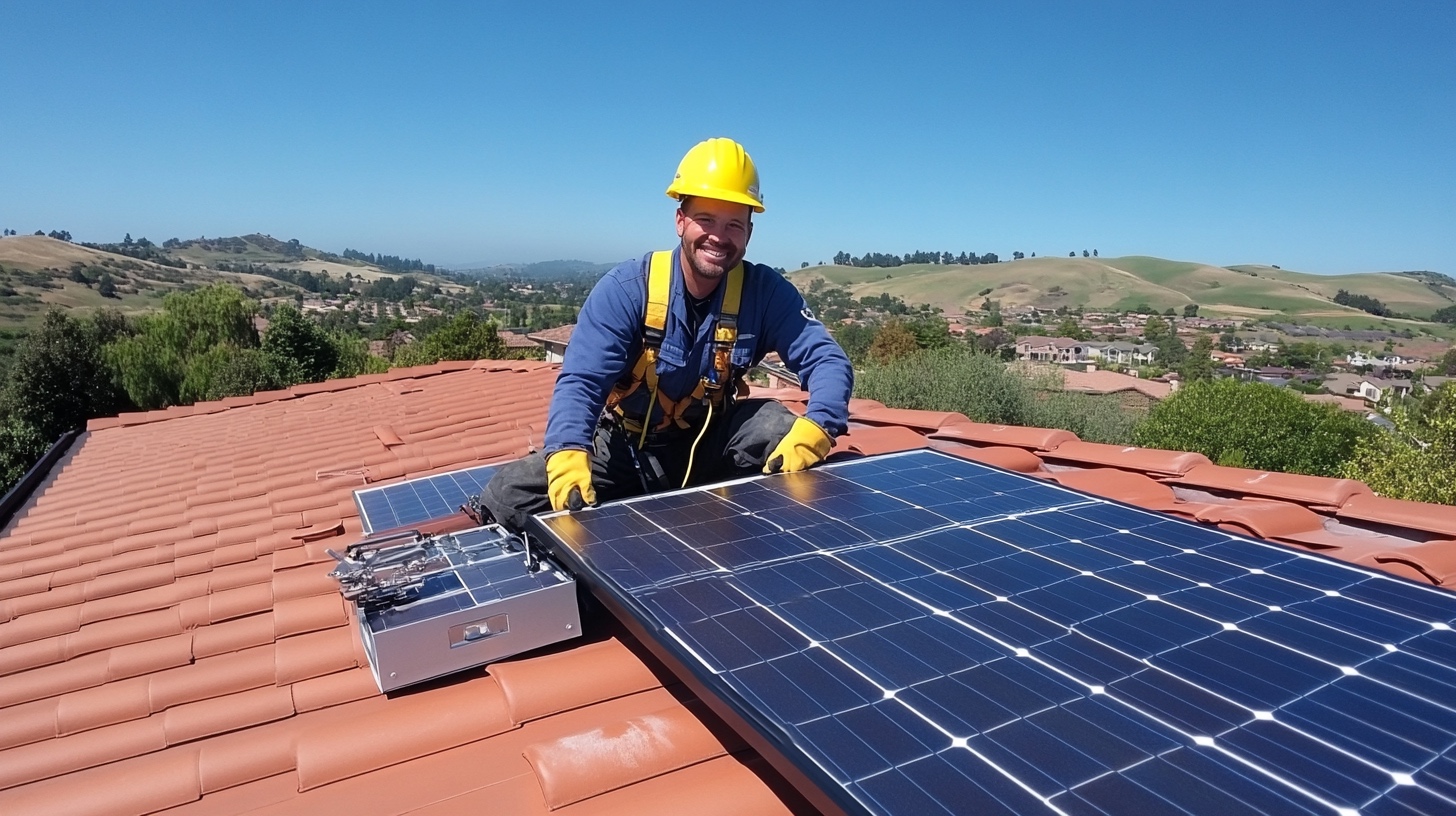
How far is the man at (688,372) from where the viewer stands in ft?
11.4

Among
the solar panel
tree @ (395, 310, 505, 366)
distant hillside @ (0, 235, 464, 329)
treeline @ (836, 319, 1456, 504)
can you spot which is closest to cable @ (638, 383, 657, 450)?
the solar panel

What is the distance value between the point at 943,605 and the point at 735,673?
0.68 m

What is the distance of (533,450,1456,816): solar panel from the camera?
1.44 m

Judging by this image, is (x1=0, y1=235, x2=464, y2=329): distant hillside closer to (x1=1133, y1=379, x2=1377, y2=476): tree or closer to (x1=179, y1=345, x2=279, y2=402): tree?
(x1=179, y1=345, x2=279, y2=402): tree

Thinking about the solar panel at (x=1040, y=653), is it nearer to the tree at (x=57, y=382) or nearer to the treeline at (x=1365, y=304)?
the tree at (x=57, y=382)

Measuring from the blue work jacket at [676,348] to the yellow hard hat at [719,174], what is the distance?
0.39 m

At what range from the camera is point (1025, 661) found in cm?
187

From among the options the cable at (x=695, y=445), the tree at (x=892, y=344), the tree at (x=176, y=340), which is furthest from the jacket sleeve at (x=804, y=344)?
the tree at (x=892, y=344)

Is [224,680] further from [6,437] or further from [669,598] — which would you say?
[6,437]

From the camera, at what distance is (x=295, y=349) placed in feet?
131

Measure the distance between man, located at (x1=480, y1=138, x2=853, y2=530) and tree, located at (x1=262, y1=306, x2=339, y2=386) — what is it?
39.3 meters

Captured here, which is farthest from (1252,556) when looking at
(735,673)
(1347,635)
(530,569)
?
(530,569)

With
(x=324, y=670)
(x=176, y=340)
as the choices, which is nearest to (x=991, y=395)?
(x=324, y=670)

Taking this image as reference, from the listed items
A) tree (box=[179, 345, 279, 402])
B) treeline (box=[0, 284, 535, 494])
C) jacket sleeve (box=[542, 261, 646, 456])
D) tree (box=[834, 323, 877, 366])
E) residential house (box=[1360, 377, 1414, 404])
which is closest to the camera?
jacket sleeve (box=[542, 261, 646, 456])
